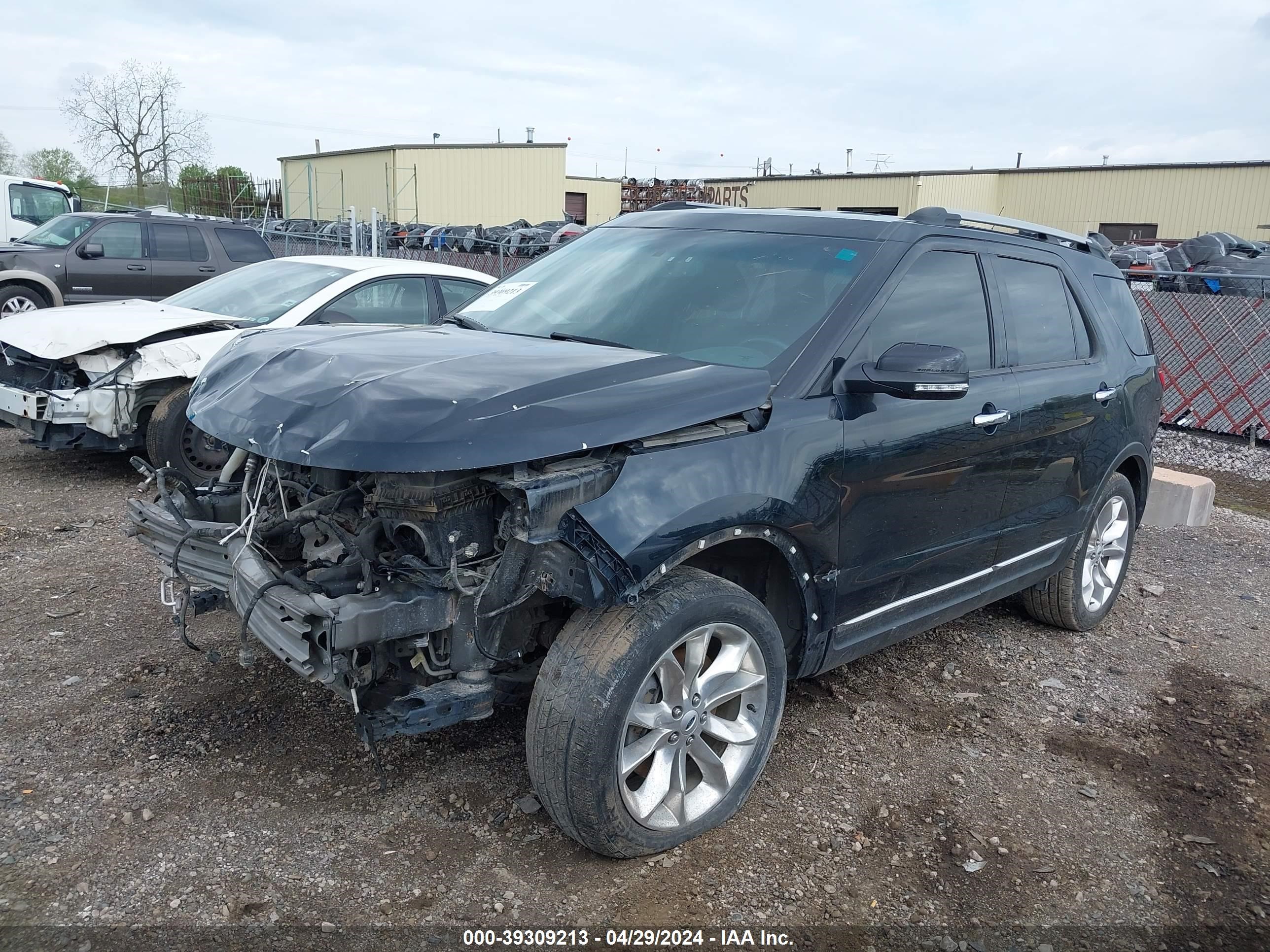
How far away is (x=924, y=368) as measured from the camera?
3193 millimetres

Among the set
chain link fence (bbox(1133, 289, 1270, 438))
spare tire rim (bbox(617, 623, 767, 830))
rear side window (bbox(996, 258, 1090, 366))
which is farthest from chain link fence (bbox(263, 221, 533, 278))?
spare tire rim (bbox(617, 623, 767, 830))

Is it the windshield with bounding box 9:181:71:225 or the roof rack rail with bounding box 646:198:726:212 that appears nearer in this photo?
the roof rack rail with bounding box 646:198:726:212

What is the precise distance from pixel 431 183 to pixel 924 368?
34468mm

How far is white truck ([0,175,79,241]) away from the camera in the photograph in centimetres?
1833

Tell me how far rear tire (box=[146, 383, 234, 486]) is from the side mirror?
4456mm

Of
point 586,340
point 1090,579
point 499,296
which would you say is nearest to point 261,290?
point 499,296

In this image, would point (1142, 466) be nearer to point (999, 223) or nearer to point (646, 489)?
point (999, 223)

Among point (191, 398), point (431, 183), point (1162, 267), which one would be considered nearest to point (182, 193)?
point (431, 183)

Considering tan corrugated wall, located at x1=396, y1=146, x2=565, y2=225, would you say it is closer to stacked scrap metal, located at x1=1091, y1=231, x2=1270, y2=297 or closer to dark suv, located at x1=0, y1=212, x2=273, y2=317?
stacked scrap metal, located at x1=1091, y1=231, x2=1270, y2=297

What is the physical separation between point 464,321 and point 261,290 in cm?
380

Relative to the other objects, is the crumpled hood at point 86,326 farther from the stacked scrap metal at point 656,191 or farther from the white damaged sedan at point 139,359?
the stacked scrap metal at point 656,191

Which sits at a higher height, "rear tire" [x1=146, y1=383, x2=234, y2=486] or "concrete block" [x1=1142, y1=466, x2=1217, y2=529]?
"rear tire" [x1=146, y1=383, x2=234, y2=486]

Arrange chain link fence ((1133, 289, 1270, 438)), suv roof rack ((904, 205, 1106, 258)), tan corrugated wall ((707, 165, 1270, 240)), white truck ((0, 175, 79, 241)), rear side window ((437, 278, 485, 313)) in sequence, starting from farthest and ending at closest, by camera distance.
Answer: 1. tan corrugated wall ((707, 165, 1270, 240))
2. white truck ((0, 175, 79, 241))
3. chain link fence ((1133, 289, 1270, 438))
4. rear side window ((437, 278, 485, 313))
5. suv roof rack ((904, 205, 1106, 258))

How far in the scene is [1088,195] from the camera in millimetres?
32219
